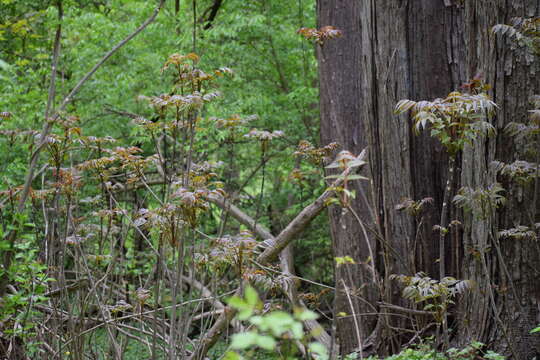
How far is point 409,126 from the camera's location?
444 centimetres

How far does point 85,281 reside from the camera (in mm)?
4332

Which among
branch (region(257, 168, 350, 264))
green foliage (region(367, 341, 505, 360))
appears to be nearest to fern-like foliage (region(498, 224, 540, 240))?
green foliage (region(367, 341, 505, 360))

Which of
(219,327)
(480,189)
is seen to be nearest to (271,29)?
(219,327)

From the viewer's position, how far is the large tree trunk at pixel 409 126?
144 inches

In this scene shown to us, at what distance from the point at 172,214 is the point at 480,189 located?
69.9 inches

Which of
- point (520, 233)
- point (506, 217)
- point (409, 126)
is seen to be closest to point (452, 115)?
point (520, 233)

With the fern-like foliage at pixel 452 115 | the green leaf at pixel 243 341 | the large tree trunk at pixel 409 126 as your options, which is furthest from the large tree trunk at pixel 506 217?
the green leaf at pixel 243 341

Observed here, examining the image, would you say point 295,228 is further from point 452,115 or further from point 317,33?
point 452,115

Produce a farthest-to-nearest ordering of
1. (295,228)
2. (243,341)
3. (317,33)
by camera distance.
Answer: (295,228) → (317,33) → (243,341)

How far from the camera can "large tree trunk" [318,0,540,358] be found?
3.65 m

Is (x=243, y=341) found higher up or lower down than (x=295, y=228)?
higher up

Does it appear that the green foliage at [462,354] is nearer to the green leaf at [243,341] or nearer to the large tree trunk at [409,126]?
the large tree trunk at [409,126]

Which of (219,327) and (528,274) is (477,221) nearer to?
(528,274)

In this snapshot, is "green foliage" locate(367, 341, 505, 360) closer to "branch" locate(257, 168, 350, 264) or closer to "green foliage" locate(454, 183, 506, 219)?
"green foliage" locate(454, 183, 506, 219)
